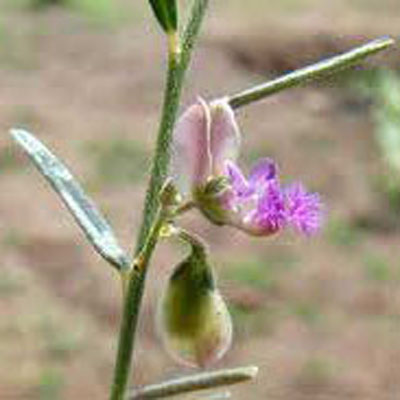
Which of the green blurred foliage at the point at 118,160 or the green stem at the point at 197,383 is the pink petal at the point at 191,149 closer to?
the green stem at the point at 197,383

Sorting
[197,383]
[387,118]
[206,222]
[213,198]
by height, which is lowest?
[197,383]

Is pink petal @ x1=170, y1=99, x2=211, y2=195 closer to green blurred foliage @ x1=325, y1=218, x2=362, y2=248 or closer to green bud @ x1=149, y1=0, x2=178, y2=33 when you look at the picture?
green bud @ x1=149, y1=0, x2=178, y2=33

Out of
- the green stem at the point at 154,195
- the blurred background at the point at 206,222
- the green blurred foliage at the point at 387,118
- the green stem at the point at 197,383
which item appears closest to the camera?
the green stem at the point at 154,195

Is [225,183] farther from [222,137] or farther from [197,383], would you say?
[197,383]

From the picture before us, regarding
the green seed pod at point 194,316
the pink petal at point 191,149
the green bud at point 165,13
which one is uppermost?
the green bud at point 165,13

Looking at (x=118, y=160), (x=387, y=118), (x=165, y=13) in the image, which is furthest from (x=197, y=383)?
(x=387, y=118)

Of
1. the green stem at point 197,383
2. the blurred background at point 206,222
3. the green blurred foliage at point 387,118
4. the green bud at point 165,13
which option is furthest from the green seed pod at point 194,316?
the green blurred foliage at point 387,118

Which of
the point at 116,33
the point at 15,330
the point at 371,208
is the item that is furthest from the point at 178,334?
the point at 116,33

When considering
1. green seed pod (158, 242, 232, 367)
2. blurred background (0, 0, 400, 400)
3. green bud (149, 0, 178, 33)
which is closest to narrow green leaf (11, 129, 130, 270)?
green seed pod (158, 242, 232, 367)
